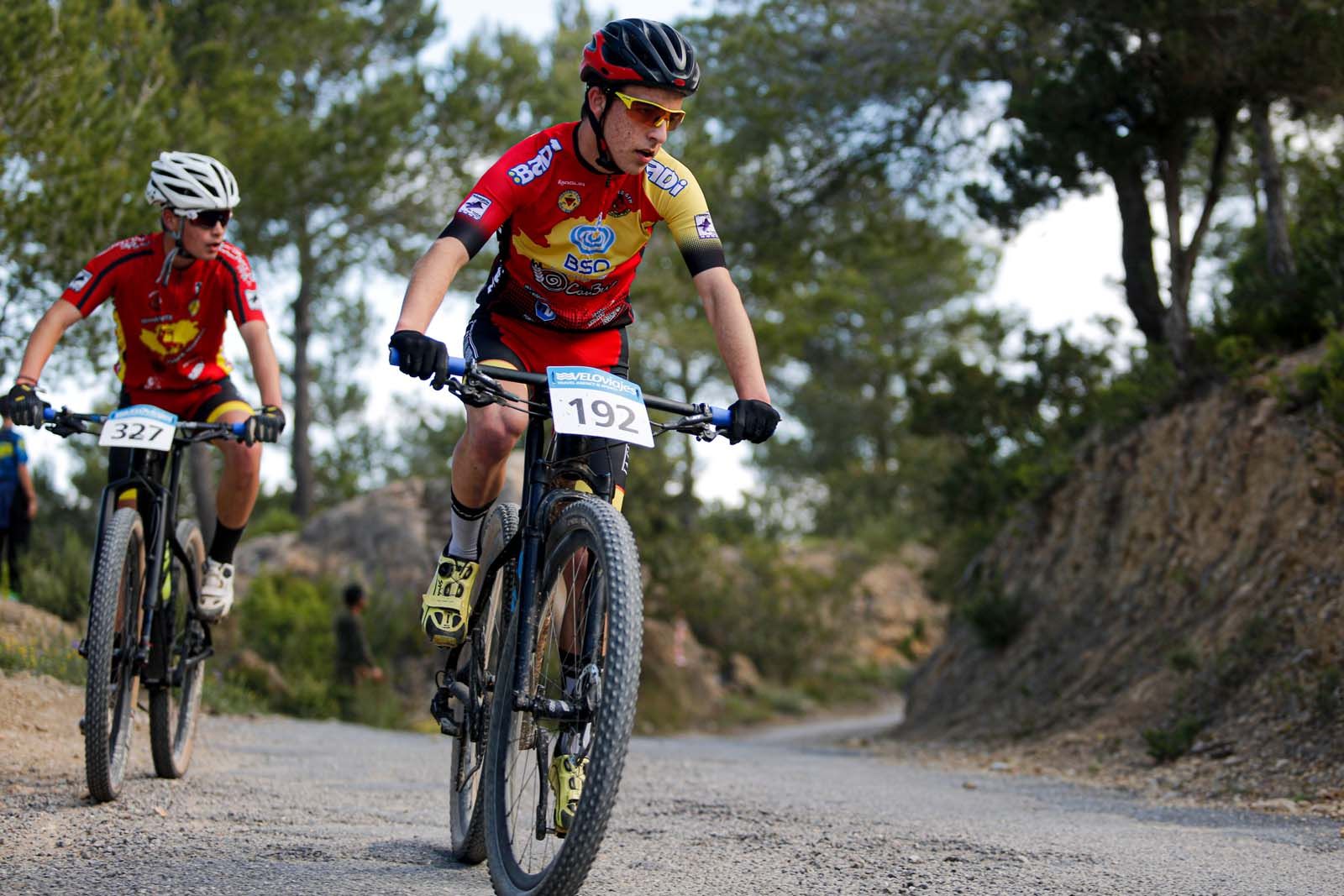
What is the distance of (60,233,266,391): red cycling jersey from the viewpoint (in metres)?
5.64

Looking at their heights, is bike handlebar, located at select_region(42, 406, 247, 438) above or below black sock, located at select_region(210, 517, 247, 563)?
above

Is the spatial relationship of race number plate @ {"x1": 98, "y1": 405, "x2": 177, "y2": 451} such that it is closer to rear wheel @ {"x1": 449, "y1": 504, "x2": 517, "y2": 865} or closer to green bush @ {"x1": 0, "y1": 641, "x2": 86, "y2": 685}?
rear wheel @ {"x1": 449, "y1": 504, "x2": 517, "y2": 865}

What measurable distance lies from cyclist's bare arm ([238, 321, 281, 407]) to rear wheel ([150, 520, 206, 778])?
0.74m

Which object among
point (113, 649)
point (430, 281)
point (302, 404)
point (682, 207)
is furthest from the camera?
point (302, 404)

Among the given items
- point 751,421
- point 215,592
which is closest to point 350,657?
point 215,592

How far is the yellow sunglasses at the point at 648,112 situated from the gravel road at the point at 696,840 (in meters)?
2.16

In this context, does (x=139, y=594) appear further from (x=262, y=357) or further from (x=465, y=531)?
(x=465, y=531)

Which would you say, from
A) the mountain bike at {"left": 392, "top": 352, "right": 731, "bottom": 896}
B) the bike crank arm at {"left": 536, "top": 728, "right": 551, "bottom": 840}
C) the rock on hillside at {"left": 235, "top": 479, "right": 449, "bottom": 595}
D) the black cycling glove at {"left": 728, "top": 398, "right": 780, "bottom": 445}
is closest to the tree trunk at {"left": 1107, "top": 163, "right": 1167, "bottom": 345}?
the rock on hillside at {"left": 235, "top": 479, "right": 449, "bottom": 595}

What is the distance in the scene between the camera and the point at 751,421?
3498mm

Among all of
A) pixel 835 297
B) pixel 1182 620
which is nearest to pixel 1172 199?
pixel 1182 620

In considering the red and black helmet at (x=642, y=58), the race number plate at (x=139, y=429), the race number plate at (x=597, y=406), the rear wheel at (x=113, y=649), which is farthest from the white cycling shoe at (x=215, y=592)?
the red and black helmet at (x=642, y=58)

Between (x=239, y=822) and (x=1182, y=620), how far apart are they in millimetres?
7183

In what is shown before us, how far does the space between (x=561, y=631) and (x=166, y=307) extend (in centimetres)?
301

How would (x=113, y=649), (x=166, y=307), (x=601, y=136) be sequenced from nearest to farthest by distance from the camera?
(x=601, y=136)
(x=113, y=649)
(x=166, y=307)
